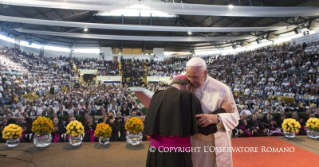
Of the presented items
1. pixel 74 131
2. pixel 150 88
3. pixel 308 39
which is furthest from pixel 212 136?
pixel 308 39

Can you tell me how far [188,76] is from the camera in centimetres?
185

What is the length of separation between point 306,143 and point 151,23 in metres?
22.5

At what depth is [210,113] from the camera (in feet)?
5.99

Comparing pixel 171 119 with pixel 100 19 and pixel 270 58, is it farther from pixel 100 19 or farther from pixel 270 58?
pixel 100 19

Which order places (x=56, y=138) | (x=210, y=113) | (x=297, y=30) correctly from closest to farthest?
(x=210, y=113) < (x=56, y=138) < (x=297, y=30)

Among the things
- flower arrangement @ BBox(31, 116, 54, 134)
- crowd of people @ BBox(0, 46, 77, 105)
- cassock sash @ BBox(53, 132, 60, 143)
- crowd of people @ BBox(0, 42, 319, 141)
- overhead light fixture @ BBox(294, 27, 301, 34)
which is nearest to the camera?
flower arrangement @ BBox(31, 116, 54, 134)

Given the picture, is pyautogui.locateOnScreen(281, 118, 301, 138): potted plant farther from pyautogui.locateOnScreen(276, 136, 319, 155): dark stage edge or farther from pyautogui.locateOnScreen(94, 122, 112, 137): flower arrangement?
pyautogui.locateOnScreen(94, 122, 112, 137): flower arrangement

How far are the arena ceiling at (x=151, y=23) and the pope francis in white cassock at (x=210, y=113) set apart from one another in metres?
11.6

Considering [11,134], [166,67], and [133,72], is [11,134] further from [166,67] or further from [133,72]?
[166,67]

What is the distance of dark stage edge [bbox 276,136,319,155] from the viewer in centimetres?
427

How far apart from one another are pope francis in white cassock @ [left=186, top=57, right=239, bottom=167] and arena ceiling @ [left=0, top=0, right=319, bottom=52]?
455 inches

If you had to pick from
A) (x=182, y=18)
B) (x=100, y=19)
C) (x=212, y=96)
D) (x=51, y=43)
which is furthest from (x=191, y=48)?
(x=212, y=96)

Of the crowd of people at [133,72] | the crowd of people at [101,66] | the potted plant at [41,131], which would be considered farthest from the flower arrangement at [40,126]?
the crowd of people at [101,66]

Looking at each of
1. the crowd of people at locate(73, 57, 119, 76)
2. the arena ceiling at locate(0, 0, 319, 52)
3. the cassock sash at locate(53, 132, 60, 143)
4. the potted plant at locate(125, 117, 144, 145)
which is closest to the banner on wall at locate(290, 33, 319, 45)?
the arena ceiling at locate(0, 0, 319, 52)
